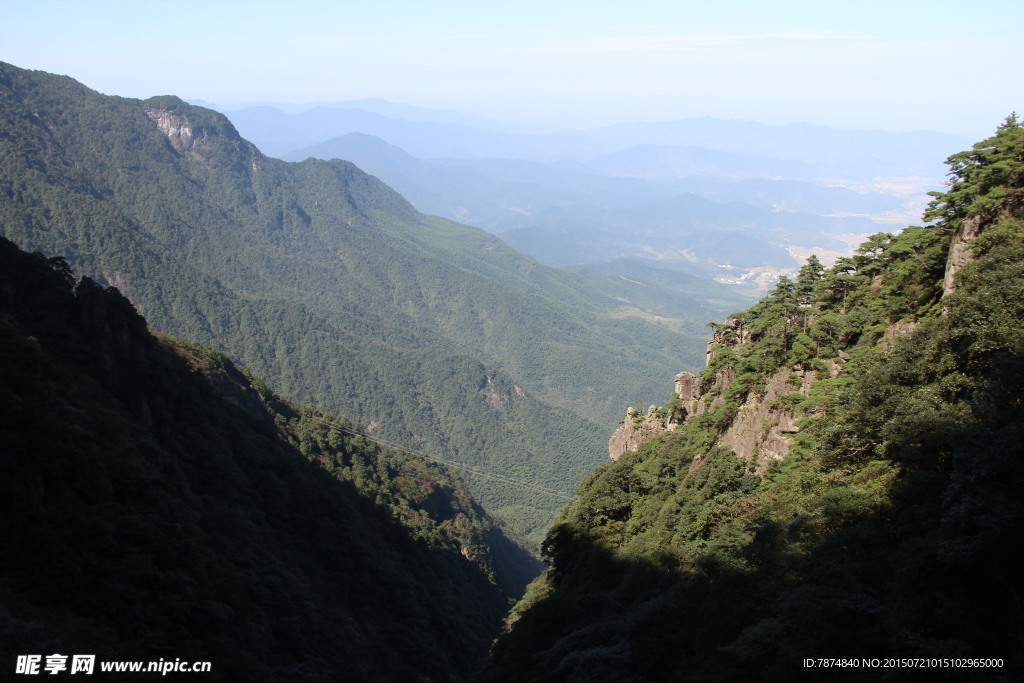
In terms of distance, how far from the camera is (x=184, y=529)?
23141 mm

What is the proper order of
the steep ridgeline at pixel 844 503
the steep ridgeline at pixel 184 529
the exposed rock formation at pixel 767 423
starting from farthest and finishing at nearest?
the exposed rock formation at pixel 767 423 → the steep ridgeline at pixel 184 529 → the steep ridgeline at pixel 844 503

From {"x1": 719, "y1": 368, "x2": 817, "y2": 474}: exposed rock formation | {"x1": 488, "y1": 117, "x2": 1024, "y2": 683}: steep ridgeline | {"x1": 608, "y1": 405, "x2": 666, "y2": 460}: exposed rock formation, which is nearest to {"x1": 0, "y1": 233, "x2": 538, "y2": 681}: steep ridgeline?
{"x1": 488, "y1": 117, "x2": 1024, "y2": 683}: steep ridgeline

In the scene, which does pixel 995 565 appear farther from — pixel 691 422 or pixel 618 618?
pixel 691 422

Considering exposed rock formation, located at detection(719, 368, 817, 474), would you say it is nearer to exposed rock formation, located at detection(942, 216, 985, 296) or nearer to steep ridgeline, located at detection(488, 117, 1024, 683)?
steep ridgeline, located at detection(488, 117, 1024, 683)

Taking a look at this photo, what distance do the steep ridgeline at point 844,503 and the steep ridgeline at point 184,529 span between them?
30.2 feet

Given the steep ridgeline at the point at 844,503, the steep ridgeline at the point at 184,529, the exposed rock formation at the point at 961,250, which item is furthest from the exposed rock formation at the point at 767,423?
the steep ridgeline at the point at 184,529

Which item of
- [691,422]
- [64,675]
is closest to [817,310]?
[691,422]

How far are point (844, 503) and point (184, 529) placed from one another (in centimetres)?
2232

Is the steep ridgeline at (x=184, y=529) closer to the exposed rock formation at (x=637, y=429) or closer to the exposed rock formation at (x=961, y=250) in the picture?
the exposed rock formation at (x=637, y=429)

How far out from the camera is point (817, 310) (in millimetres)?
33875

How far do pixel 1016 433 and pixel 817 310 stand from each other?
69.7ft

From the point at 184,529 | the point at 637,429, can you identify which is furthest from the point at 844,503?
the point at 637,429

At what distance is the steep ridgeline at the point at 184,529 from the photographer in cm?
1738

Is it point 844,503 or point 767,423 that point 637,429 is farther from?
point 844,503
